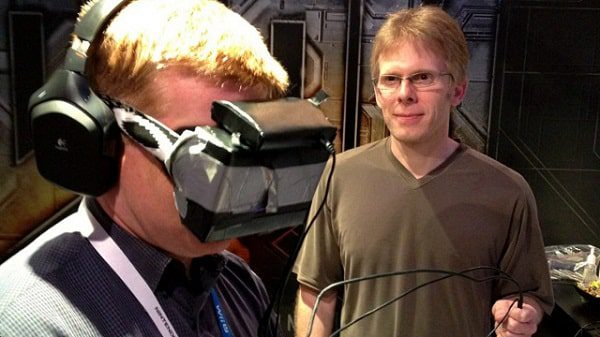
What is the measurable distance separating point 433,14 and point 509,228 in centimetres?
A: 62

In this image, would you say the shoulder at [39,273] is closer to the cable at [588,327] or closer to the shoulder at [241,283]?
the shoulder at [241,283]

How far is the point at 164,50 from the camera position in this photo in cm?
71

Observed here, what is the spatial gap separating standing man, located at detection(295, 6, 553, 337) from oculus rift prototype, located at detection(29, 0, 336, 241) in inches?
35.5

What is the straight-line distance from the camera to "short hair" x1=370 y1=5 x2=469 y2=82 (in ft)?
5.24

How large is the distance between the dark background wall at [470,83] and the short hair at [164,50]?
6.36 feet

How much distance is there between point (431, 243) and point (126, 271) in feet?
3.46

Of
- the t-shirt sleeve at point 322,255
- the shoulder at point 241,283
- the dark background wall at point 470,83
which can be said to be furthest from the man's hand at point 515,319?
the dark background wall at point 470,83

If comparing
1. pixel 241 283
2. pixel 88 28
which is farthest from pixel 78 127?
pixel 241 283

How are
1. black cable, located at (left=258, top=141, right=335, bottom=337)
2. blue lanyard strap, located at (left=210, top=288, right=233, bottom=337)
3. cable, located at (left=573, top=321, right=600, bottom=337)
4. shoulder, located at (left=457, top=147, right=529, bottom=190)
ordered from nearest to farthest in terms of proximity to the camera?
1. black cable, located at (left=258, top=141, right=335, bottom=337)
2. blue lanyard strap, located at (left=210, top=288, right=233, bottom=337)
3. shoulder, located at (left=457, top=147, right=529, bottom=190)
4. cable, located at (left=573, top=321, right=600, bottom=337)

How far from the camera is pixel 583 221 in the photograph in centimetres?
284

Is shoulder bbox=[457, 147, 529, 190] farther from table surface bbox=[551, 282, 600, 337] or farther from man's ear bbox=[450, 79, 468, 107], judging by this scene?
table surface bbox=[551, 282, 600, 337]

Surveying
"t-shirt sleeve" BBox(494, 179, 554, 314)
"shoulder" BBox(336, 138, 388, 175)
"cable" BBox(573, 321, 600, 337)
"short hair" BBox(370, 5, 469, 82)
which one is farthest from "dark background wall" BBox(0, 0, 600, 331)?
"t-shirt sleeve" BBox(494, 179, 554, 314)

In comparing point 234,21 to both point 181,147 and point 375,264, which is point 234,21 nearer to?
point 181,147

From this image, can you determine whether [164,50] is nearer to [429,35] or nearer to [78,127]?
[78,127]
